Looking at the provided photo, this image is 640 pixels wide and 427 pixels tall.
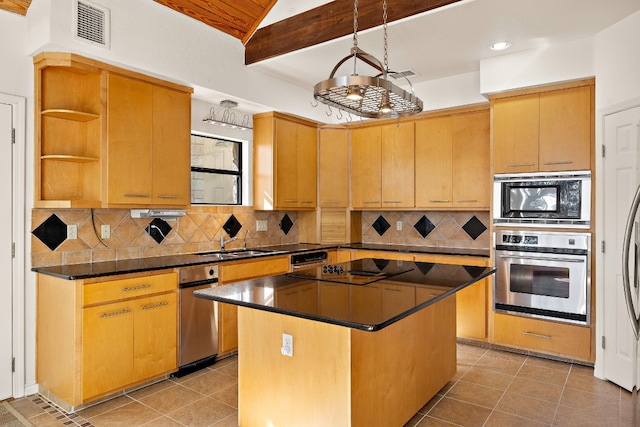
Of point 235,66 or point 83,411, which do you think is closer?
point 83,411

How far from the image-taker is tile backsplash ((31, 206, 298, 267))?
3195mm

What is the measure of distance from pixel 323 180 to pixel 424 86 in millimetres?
1583

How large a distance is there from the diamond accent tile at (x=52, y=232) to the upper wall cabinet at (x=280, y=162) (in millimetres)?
2002

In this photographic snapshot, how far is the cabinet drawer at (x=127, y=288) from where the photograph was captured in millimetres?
2824

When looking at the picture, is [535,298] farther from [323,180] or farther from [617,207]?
[323,180]

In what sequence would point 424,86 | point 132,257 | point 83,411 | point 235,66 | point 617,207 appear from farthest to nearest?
point 424,86, point 235,66, point 132,257, point 617,207, point 83,411

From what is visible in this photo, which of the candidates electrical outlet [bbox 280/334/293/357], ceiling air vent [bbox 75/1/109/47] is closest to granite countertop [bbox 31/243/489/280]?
electrical outlet [bbox 280/334/293/357]

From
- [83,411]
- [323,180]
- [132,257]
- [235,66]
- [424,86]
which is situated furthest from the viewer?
[323,180]

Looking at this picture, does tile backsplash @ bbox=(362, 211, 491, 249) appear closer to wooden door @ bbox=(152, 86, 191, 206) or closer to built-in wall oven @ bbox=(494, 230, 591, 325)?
built-in wall oven @ bbox=(494, 230, 591, 325)

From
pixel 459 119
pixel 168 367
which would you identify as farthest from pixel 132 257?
pixel 459 119

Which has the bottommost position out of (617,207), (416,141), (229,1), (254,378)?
(254,378)

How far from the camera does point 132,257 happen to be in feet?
12.0

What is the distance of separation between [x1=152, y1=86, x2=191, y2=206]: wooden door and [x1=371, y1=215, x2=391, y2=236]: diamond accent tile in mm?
2525

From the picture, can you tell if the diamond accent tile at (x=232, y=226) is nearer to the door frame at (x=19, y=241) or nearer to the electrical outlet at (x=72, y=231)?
the electrical outlet at (x=72, y=231)
